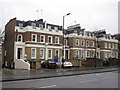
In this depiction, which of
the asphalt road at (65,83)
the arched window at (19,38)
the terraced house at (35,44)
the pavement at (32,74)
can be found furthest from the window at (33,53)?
the asphalt road at (65,83)

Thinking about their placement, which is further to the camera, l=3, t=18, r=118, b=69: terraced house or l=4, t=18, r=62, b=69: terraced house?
l=4, t=18, r=62, b=69: terraced house

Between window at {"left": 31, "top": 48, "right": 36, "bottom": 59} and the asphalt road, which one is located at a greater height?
window at {"left": 31, "top": 48, "right": 36, "bottom": 59}

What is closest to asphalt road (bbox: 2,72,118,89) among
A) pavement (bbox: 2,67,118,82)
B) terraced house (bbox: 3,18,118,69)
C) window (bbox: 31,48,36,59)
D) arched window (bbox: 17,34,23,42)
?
pavement (bbox: 2,67,118,82)

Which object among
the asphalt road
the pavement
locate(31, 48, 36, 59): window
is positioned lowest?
the pavement

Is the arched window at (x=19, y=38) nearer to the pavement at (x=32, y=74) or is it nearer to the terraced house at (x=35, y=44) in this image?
the terraced house at (x=35, y=44)

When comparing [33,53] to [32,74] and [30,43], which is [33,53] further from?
[32,74]

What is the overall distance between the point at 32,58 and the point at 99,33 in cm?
2971

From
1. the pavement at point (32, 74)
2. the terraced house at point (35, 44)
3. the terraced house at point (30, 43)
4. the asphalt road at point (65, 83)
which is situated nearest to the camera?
the asphalt road at point (65, 83)

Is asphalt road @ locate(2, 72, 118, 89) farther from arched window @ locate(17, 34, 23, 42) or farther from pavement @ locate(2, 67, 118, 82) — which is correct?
arched window @ locate(17, 34, 23, 42)

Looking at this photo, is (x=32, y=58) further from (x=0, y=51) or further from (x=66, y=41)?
(x=0, y=51)

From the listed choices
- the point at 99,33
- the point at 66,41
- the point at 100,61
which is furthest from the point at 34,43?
the point at 99,33

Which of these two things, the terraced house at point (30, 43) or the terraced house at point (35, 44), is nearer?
the terraced house at point (35, 44)

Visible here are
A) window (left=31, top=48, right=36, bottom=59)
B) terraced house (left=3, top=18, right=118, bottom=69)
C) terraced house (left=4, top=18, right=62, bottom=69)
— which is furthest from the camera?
window (left=31, top=48, right=36, bottom=59)

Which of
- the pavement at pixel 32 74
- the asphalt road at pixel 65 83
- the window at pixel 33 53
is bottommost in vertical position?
the pavement at pixel 32 74
